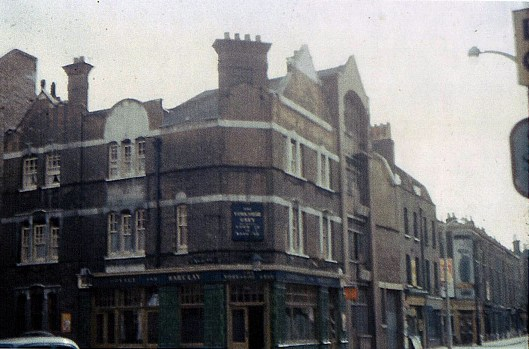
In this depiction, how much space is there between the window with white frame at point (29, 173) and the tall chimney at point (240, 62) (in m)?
10.6

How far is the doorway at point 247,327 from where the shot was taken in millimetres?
28953

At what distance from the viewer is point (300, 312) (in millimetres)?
32219

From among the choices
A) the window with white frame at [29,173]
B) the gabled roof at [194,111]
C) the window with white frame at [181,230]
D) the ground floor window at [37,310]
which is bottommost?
the ground floor window at [37,310]

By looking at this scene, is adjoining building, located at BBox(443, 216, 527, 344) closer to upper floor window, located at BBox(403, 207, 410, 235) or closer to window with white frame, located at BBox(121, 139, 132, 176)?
Answer: upper floor window, located at BBox(403, 207, 410, 235)

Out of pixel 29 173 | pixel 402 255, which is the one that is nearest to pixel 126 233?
pixel 29 173

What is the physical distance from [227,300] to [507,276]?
6748 centimetres

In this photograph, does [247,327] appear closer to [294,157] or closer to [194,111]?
[294,157]

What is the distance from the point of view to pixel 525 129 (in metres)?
9.62

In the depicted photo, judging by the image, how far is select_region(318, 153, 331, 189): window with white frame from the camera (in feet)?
116

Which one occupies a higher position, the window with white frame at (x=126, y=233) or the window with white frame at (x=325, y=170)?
the window with white frame at (x=325, y=170)

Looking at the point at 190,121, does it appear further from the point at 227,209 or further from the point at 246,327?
the point at 246,327

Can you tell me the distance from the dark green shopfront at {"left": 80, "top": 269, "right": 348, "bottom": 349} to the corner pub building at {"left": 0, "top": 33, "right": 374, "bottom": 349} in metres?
0.06

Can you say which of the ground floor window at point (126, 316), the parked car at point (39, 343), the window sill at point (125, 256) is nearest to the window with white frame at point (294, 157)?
the window sill at point (125, 256)

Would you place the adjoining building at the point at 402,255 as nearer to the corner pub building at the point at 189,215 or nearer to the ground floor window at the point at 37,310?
the corner pub building at the point at 189,215
